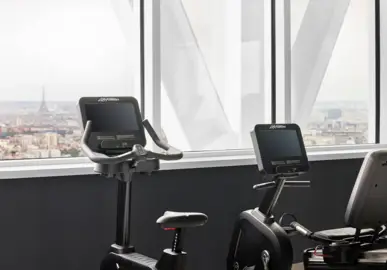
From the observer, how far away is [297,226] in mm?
3736

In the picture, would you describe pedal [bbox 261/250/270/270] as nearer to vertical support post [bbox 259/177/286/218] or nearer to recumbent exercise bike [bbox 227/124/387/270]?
recumbent exercise bike [bbox 227/124/387/270]

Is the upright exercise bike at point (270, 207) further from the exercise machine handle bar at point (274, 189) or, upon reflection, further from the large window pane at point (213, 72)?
the large window pane at point (213, 72)

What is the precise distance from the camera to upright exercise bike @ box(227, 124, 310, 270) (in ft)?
12.1

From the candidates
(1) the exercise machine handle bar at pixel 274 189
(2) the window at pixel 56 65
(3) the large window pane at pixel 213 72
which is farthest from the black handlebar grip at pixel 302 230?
(2) the window at pixel 56 65

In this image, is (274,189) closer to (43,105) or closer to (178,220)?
(178,220)

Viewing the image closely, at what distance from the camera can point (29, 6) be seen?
409 centimetres

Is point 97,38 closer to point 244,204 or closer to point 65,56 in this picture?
point 65,56

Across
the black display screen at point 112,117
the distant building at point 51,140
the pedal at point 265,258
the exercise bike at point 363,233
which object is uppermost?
the black display screen at point 112,117

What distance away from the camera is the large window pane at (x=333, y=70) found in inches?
215

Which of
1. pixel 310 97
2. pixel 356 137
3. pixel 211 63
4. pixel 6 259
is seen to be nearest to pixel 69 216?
pixel 6 259

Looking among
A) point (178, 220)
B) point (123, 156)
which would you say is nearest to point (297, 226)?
point (178, 220)

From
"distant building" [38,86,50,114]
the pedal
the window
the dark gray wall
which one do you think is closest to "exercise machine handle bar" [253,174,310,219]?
the pedal

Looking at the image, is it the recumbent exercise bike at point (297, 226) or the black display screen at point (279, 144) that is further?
the black display screen at point (279, 144)

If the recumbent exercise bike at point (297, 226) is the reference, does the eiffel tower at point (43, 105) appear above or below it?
above
